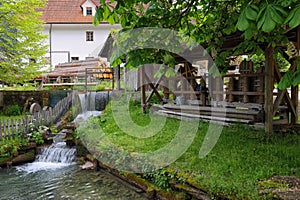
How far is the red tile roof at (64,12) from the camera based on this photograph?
1160 inches

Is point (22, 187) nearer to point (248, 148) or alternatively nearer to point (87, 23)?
point (248, 148)

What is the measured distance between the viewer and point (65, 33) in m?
29.9

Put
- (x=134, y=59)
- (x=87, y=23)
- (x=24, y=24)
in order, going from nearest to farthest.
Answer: (x=134, y=59) < (x=24, y=24) < (x=87, y=23)

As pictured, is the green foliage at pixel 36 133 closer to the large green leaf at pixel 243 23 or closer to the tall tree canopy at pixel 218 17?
the tall tree canopy at pixel 218 17

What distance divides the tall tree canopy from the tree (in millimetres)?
10375

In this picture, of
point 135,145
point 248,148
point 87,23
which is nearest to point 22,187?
point 135,145

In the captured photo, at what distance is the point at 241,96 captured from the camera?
32.9ft

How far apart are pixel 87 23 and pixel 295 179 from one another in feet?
88.9

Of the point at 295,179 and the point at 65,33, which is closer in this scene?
the point at 295,179

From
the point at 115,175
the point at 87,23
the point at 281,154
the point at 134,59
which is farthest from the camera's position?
the point at 87,23

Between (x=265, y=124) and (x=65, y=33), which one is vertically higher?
(x=65, y=33)

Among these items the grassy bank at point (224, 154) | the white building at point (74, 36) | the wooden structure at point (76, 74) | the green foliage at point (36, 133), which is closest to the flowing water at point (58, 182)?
the green foliage at point (36, 133)

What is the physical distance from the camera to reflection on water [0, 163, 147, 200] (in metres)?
7.30

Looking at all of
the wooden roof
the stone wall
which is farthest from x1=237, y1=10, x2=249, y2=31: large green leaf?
the wooden roof
